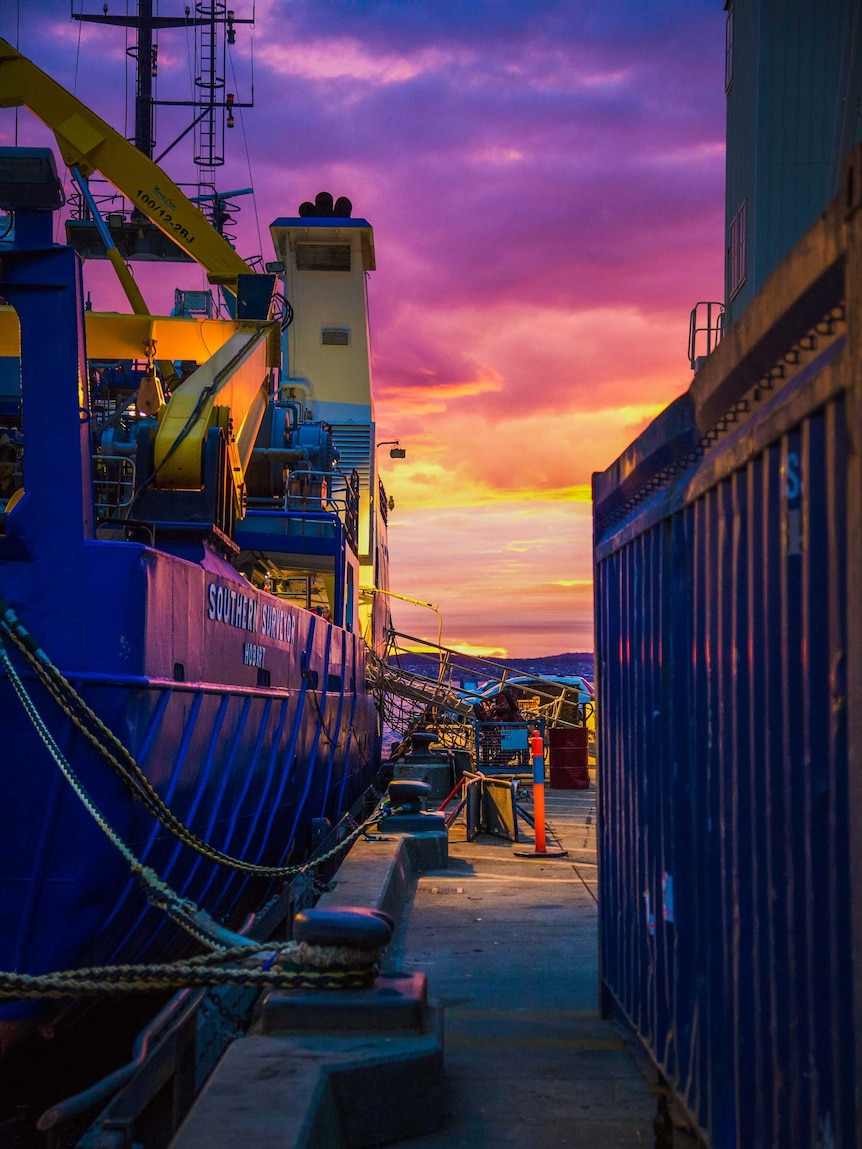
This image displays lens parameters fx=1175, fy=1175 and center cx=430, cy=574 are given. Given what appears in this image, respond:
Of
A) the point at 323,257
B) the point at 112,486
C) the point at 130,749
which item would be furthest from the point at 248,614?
the point at 323,257

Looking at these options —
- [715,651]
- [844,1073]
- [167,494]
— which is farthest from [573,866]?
[844,1073]

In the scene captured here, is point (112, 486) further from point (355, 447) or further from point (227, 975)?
point (355, 447)

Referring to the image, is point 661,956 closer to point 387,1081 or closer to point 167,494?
point 387,1081

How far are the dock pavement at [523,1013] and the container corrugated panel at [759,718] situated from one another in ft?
1.06

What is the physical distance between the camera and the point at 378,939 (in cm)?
452

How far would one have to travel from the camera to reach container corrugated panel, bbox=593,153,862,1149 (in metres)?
2.48

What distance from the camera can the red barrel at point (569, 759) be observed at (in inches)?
802

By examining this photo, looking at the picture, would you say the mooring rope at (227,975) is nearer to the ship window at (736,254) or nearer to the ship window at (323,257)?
the ship window at (736,254)

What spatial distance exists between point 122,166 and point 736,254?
28.5 ft

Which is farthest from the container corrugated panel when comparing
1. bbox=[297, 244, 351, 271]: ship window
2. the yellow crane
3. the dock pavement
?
bbox=[297, 244, 351, 271]: ship window

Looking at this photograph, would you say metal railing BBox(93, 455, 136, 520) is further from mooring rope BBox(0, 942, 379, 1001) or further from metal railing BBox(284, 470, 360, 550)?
mooring rope BBox(0, 942, 379, 1001)

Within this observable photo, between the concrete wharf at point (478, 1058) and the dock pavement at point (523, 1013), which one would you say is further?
the dock pavement at point (523, 1013)

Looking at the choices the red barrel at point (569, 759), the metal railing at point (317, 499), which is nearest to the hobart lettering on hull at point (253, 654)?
the metal railing at point (317, 499)

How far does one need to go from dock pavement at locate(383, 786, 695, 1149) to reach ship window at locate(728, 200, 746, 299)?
941cm
